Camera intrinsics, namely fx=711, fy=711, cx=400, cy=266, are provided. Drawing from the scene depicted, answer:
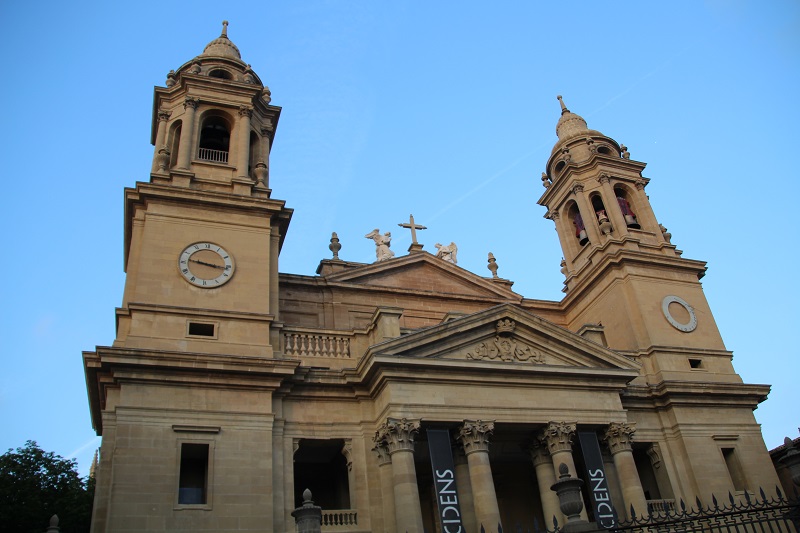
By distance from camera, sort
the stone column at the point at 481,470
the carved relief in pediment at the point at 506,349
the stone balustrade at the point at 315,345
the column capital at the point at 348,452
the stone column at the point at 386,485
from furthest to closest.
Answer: the carved relief in pediment at the point at 506,349 < the stone balustrade at the point at 315,345 < the column capital at the point at 348,452 < the stone column at the point at 386,485 < the stone column at the point at 481,470

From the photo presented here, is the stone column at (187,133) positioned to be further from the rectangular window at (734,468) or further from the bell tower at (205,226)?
the rectangular window at (734,468)

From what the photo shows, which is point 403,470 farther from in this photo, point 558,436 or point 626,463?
point 626,463

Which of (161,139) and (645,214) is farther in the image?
(645,214)

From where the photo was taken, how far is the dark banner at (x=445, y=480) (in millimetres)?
17828

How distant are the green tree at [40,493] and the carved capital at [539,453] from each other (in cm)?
1986

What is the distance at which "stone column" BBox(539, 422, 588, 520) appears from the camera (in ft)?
65.9

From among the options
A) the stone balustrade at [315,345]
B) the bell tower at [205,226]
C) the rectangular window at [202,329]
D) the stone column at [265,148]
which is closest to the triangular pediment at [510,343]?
the stone balustrade at [315,345]

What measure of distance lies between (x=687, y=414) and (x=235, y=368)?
14.9m

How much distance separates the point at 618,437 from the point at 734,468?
17.8 feet

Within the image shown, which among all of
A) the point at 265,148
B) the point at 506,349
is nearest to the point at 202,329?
the point at 265,148

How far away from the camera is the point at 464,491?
64.0 ft

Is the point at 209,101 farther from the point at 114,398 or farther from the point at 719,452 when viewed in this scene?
the point at 719,452

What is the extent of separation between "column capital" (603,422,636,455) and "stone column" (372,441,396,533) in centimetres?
686

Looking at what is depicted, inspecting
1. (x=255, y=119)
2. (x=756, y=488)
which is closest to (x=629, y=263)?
(x=756, y=488)
